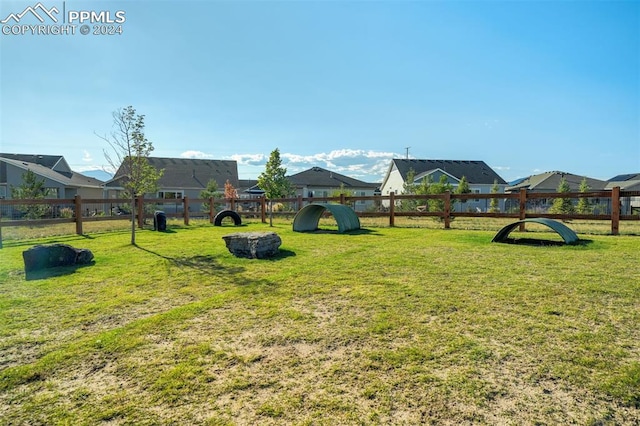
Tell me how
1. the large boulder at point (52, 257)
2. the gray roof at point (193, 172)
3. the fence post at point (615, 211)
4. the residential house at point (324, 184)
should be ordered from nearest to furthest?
the large boulder at point (52, 257), the fence post at point (615, 211), the gray roof at point (193, 172), the residential house at point (324, 184)

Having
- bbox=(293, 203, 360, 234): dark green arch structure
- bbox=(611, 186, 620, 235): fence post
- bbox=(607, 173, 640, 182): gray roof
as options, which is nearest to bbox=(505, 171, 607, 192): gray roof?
bbox=(607, 173, 640, 182): gray roof

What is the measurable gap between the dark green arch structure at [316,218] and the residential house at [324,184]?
73.5ft

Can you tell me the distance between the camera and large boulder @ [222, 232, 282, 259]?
20.9 feet

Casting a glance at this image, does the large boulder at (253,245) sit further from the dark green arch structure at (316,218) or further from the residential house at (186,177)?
the residential house at (186,177)

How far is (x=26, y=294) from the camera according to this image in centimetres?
428

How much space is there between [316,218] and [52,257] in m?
7.28

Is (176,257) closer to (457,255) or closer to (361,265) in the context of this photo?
(361,265)

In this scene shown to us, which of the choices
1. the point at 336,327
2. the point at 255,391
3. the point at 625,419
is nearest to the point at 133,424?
the point at 255,391

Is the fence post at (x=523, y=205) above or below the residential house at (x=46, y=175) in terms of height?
below

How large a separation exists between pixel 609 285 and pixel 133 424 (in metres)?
5.09

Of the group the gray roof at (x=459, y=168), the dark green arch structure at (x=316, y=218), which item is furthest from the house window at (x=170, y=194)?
the dark green arch structure at (x=316, y=218)

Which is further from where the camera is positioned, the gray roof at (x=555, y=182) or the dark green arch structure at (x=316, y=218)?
the gray roof at (x=555, y=182)

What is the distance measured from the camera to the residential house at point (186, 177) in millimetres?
28859

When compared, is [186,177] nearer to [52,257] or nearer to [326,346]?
[52,257]
